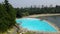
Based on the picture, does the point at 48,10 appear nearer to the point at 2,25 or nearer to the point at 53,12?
the point at 53,12

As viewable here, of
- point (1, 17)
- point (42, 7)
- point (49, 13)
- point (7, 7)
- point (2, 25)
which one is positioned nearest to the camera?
point (2, 25)

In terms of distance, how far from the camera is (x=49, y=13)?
6719cm

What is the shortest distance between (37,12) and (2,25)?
48.3 m

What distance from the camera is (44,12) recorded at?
67938 millimetres

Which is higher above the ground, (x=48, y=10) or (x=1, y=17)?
(x=1, y=17)

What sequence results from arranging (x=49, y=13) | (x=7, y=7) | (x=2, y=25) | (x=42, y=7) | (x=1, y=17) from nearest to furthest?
(x=2, y=25) < (x=1, y=17) < (x=7, y=7) < (x=49, y=13) < (x=42, y=7)

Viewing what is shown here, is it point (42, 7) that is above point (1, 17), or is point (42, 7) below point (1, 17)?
below

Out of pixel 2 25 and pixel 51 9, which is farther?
pixel 51 9

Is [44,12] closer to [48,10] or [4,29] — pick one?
[48,10]

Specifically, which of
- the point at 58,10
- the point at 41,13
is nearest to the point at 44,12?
the point at 41,13

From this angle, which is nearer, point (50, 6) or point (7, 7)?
point (7, 7)

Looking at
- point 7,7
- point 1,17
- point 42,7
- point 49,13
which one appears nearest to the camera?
point 1,17

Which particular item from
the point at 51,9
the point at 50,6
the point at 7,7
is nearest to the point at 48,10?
the point at 51,9

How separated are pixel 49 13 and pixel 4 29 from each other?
47806 mm
